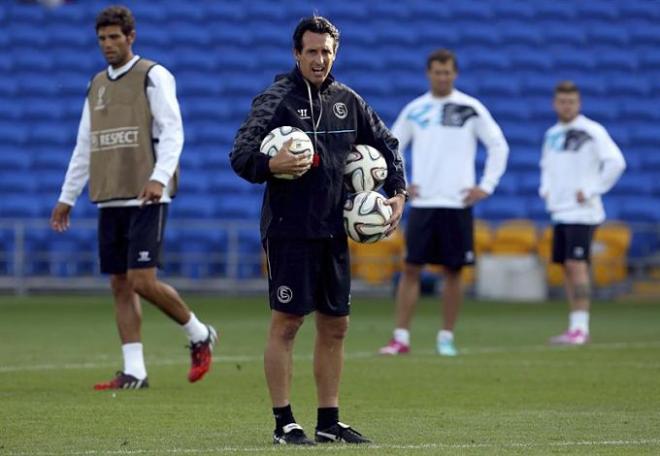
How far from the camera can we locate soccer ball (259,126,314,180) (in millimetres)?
6855

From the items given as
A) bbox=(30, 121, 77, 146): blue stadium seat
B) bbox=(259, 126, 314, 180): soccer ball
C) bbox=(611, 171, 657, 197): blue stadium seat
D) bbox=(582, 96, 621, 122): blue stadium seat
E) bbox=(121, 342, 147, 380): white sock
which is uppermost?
bbox=(582, 96, 621, 122): blue stadium seat

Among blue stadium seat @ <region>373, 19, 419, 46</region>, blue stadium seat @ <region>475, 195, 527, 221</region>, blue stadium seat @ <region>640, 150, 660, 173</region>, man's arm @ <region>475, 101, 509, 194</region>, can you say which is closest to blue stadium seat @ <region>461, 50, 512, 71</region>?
blue stadium seat @ <region>373, 19, 419, 46</region>

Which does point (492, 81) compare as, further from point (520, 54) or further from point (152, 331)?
point (152, 331)

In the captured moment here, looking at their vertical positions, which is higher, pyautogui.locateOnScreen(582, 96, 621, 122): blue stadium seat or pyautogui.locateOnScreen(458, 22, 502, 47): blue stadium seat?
pyautogui.locateOnScreen(458, 22, 502, 47): blue stadium seat

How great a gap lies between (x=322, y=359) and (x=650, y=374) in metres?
4.07

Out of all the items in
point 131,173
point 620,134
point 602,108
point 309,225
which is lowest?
point 309,225

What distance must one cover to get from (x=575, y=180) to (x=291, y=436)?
316 inches

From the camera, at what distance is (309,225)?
7.06 metres

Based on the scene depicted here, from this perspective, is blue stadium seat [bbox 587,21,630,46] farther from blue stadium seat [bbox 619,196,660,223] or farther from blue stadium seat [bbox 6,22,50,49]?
blue stadium seat [bbox 6,22,50,49]

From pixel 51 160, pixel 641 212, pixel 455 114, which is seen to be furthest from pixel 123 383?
pixel 51 160

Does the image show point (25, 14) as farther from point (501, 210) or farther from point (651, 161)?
point (651, 161)

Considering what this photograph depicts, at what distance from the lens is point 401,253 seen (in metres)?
20.8

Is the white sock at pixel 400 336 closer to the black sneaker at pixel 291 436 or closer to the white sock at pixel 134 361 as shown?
the white sock at pixel 134 361

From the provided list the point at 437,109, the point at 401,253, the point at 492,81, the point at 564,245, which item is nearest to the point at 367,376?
the point at 437,109
